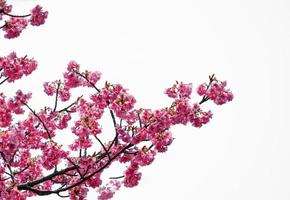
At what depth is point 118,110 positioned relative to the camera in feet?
29.7

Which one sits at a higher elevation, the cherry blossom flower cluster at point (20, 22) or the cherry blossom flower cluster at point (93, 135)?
the cherry blossom flower cluster at point (20, 22)

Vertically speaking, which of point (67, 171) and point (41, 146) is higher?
point (41, 146)

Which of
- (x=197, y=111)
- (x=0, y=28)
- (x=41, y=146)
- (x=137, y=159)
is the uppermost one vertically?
(x=0, y=28)

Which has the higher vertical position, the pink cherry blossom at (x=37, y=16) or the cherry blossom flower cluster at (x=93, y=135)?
the pink cherry blossom at (x=37, y=16)

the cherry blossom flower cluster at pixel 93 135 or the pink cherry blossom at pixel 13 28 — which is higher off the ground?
the pink cherry blossom at pixel 13 28

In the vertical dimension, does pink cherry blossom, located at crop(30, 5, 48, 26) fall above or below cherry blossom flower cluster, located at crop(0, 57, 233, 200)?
above

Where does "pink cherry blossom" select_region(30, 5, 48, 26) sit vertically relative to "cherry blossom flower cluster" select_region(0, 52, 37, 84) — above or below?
above

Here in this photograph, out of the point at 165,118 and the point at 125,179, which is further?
the point at 125,179

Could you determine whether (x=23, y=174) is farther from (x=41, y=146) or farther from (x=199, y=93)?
(x=199, y=93)

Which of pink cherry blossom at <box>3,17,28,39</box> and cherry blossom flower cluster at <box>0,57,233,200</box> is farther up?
pink cherry blossom at <box>3,17,28,39</box>

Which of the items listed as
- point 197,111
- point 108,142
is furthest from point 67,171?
point 197,111

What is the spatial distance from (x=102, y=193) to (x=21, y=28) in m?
4.36

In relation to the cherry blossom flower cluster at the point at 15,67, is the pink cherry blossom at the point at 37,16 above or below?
above

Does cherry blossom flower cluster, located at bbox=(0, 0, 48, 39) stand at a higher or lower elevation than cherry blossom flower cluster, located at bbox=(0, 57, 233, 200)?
higher
